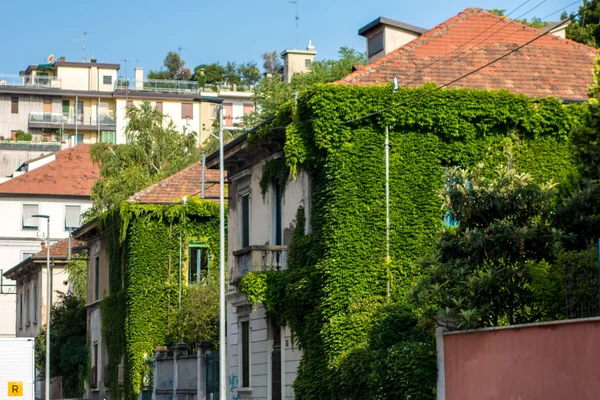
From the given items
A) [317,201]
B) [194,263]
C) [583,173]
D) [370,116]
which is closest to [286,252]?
[317,201]

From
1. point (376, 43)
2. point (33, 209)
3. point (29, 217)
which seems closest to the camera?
point (376, 43)

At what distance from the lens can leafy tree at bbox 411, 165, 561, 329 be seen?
21.8 m

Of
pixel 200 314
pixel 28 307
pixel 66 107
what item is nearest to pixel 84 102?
pixel 66 107

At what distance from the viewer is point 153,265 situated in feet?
149

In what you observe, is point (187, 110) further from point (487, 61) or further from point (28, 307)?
point (487, 61)

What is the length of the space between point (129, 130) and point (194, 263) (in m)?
23.9

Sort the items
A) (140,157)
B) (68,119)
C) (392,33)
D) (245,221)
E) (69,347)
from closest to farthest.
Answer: (392,33) < (245,221) < (69,347) < (140,157) < (68,119)

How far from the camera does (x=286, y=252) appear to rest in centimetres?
3172

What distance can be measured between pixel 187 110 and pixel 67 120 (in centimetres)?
1203

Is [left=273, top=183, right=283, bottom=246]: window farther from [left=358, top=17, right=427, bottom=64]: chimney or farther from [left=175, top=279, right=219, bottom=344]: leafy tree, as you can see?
[left=175, top=279, right=219, bottom=344]: leafy tree

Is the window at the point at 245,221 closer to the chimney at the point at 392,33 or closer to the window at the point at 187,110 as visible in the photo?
the chimney at the point at 392,33

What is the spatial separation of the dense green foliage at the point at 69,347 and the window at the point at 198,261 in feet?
34.9

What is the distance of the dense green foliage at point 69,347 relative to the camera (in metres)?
55.4

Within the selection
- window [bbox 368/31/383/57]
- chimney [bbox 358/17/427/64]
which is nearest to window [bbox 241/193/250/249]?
window [bbox 368/31/383/57]
